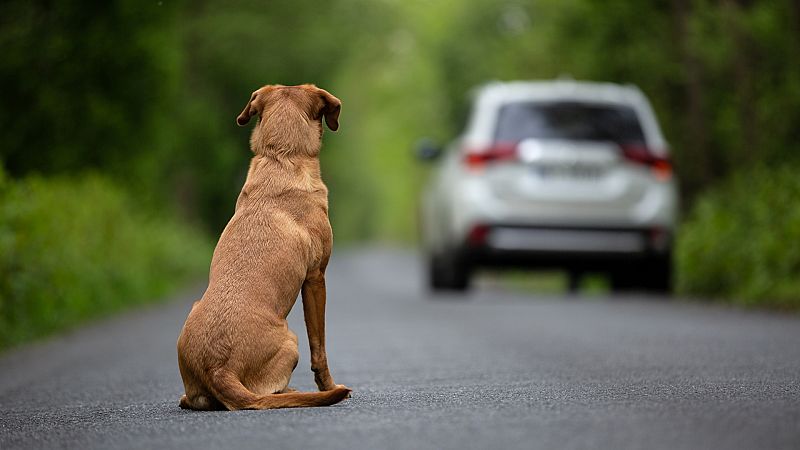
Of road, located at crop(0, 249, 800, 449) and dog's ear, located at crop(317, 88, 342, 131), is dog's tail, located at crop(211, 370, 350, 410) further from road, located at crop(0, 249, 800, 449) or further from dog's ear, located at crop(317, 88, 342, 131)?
dog's ear, located at crop(317, 88, 342, 131)

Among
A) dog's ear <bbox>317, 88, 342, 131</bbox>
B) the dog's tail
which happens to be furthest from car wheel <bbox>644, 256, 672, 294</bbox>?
the dog's tail

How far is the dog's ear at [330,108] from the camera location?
6.78m

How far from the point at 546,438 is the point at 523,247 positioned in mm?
8651

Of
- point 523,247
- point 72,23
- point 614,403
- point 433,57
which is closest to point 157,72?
point 72,23

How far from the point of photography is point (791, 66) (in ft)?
54.1

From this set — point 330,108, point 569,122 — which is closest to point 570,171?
point 569,122

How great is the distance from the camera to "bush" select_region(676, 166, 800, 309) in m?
12.8

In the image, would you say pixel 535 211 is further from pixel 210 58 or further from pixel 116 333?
pixel 210 58

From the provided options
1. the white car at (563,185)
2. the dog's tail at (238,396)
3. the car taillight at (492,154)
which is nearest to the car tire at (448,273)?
the white car at (563,185)

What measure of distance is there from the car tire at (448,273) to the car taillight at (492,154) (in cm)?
110

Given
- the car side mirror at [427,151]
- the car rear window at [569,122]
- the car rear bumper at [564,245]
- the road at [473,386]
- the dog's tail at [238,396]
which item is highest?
the car rear window at [569,122]

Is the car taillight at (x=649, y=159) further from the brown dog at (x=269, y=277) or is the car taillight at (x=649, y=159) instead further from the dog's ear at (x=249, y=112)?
the dog's ear at (x=249, y=112)

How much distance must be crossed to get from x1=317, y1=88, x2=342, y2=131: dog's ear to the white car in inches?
266

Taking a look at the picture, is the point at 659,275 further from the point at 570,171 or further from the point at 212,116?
the point at 212,116
